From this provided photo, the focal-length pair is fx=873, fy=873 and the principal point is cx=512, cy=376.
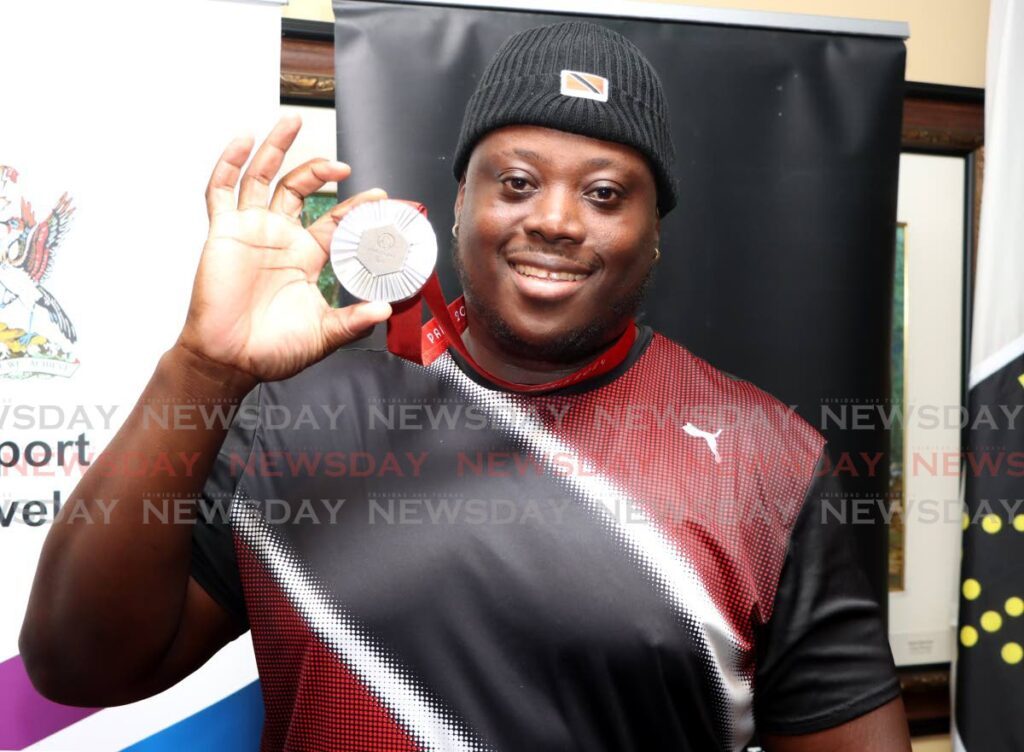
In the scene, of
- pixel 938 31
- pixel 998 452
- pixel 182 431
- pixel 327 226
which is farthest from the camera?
pixel 938 31

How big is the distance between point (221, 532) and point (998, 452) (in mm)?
1503

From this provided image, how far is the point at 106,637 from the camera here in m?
0.97

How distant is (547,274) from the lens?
1.12m

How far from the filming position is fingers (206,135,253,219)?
952 millimetres

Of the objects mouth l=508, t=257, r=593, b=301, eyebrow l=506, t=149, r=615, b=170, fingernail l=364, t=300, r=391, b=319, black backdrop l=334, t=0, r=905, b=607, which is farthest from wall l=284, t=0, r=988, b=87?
fingernail l=364, t=300, r=391, b=319

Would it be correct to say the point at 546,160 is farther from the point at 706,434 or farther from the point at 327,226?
the point at 706,434

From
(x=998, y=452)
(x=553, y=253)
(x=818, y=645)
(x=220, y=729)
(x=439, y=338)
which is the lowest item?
(x=220, y=729)

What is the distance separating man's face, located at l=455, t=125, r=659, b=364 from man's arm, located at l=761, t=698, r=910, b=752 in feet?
1.88

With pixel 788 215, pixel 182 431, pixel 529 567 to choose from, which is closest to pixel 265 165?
pixel 182 431

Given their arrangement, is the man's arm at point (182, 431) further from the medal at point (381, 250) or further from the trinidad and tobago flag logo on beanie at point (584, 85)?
the trinidad and tobago flag logo on beanie at point (584, 85)

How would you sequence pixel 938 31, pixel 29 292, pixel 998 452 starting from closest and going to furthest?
pixel 29 292 < pixel 998 452 < pixel 938 31

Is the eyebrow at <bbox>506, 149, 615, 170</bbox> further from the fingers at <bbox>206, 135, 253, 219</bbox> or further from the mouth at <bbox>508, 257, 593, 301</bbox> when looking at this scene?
the fingers at <bbox>206, 135, 253, 219</bbox>

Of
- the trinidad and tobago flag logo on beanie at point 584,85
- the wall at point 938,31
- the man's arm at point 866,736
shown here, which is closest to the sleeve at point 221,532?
the trinidad and tobago flag logo on beanie at point 584,85

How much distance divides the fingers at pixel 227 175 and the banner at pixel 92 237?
575mm
